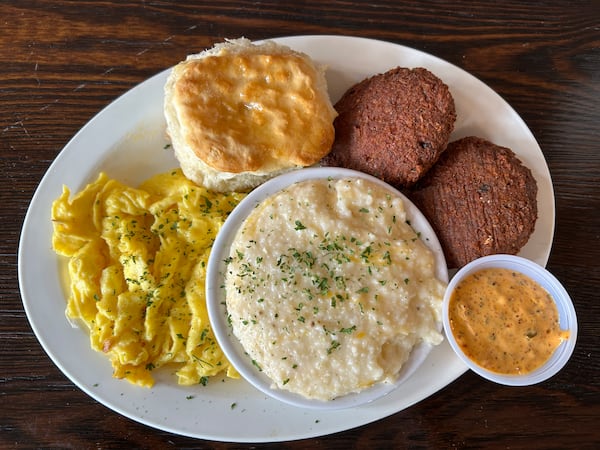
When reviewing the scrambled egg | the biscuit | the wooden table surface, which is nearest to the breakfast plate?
the scrambled egg

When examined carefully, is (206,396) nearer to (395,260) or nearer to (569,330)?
(395,260)

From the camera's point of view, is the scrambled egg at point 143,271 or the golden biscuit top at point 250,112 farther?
the scrambled egg at point 143,271

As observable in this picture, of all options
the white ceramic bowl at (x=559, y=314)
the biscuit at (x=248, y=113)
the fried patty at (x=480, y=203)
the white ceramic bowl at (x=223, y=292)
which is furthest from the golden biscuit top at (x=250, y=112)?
the white ceramic bowl at (x=559, y=314)

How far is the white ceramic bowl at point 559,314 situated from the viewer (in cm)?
240

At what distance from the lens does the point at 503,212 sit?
2.51m

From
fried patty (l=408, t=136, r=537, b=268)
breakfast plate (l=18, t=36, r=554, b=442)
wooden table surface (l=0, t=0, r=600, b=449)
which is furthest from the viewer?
wooden table surface (l=0, t=0, r=600, b=449)

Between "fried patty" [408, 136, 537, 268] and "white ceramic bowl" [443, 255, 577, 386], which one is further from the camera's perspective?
"fried patty" [408, 136, 537, 268]

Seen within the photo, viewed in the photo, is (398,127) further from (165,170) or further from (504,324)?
(165,170)

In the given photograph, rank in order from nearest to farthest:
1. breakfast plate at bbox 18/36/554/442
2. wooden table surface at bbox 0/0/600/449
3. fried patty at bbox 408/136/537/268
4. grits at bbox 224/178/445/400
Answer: grits at bbox 224/178/445/400
fried patty at bbox 408/136/537/268
breakfast plate at bbox 18/36/554/442
wooden table surface at bbox 0/0/600/449

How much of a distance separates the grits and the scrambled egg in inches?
15.9

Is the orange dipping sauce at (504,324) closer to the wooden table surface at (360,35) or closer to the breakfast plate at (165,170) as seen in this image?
the breakfast plate at (165,170)

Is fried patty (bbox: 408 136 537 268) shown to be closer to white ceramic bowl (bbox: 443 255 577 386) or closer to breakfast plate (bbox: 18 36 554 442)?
white ceramic bowl (bbox: 443 255 577 386)

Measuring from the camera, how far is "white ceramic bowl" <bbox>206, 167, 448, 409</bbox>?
2492 millimetres

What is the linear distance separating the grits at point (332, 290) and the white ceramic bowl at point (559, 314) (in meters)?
0.10
